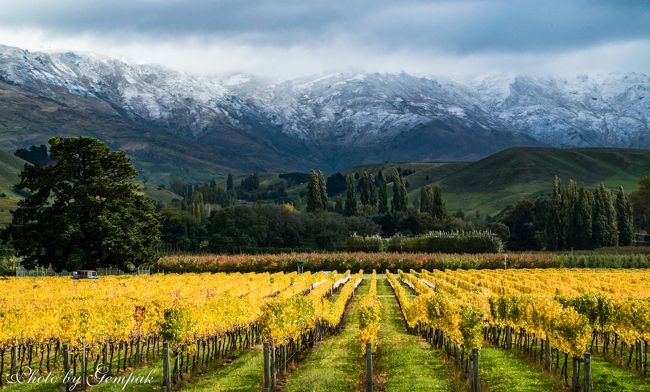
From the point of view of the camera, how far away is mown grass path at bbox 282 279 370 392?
2314 centimetres

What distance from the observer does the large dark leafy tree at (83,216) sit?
69250 mm

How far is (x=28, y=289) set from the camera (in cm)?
4631

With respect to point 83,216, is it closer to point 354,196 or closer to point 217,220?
point 217,220

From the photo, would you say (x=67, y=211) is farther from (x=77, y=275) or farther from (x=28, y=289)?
(x=28, y=289)

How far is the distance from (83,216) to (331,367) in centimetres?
5121

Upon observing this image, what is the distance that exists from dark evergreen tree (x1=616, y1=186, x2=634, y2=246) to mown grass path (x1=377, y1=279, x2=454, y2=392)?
108 meters

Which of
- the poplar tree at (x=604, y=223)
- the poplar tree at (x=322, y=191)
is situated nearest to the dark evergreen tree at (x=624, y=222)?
the poplar tree at (x=604, y=223)

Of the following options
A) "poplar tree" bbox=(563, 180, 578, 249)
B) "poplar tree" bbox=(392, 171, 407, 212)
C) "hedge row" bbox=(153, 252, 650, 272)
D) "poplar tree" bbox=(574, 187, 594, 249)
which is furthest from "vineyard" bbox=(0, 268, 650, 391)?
"poplar tree" bbox=(392, 171, 407, 212)

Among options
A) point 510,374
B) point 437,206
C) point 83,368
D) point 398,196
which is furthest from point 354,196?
point 83,368

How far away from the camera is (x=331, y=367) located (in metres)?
26.3

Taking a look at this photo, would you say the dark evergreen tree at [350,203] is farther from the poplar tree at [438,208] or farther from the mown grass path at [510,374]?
the mown grass path at [510,374]

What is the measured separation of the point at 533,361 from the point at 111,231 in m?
49.9

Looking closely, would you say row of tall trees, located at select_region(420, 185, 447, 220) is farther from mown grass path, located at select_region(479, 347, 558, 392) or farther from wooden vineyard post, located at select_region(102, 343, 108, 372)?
wooden vineyard post, located at select_region(102, 343, 108, 372)

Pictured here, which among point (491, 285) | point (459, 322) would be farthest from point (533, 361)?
point (491, 285)
